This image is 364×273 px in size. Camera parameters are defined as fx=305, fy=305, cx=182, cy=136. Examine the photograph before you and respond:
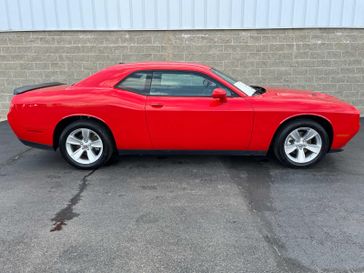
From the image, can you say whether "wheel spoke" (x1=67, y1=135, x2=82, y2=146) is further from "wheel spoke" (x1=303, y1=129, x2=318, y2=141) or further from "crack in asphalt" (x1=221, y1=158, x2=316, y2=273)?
"wheel spoke" (x1=303, y1=129, x2=318, y2=141)

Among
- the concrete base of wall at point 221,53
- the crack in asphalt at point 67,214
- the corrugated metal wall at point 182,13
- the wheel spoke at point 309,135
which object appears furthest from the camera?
the concrete base of wall at point 221,53

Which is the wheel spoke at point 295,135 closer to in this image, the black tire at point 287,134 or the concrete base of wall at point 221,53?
the black tire at point 287,134

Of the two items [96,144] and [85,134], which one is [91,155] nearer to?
[96,144]

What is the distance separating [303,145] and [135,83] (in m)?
2.53

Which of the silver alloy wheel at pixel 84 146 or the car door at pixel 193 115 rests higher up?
the car door at pixel 193 115

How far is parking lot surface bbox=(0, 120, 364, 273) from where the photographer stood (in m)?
2.46

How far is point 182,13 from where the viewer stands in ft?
24.1

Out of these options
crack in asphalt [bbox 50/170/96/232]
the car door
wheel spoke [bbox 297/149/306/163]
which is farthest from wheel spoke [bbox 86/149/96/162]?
wheel spoke [bbox 297/149/306/163]

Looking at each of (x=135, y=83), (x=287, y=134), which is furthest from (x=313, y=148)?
(x=135, y=83)

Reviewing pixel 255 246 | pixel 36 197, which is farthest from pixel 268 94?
pixel 36 197

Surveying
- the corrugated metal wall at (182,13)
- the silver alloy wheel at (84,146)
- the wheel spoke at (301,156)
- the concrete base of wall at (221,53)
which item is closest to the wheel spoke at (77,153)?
the silver alloy wheel at (84,146)

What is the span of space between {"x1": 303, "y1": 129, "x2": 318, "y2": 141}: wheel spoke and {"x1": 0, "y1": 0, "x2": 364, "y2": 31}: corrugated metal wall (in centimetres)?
406

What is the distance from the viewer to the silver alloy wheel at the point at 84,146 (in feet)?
14.3

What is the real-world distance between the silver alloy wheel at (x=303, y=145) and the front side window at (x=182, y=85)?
1085 millimetres
